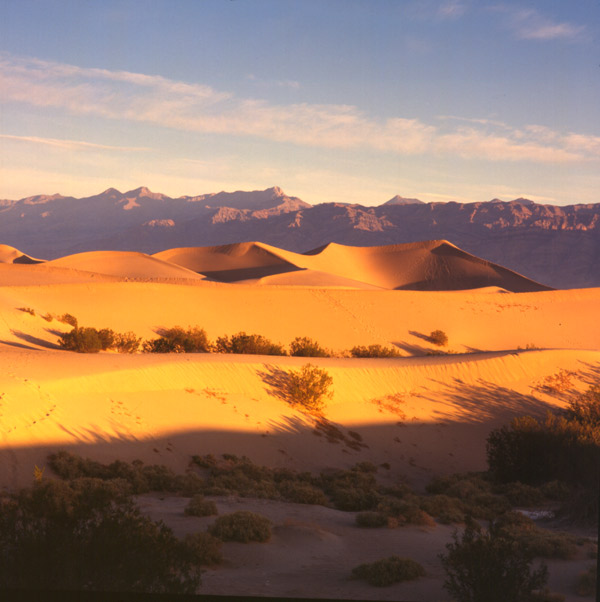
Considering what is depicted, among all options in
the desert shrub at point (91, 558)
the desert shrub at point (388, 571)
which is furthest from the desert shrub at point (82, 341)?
the desert shrub at point (388, 571)

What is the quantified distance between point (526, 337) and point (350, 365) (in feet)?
65.0

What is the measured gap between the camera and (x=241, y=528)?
827 cm

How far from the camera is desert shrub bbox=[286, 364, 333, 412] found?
17484 mm

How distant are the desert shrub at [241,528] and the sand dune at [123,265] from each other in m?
56.3

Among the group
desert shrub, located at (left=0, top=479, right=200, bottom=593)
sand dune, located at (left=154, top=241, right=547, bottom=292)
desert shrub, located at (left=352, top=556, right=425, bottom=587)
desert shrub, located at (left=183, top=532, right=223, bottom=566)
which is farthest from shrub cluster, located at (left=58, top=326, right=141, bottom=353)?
sand dune, located at (left=154, top=241, right=547, bottom=292)

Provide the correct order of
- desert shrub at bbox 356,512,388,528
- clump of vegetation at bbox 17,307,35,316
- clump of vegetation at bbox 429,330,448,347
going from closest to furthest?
desert shrub at bbox 356,512,388,528, clump of vegetation at bbox 17,307,35,316, clump of vegetation at bbox 429,330,448,347

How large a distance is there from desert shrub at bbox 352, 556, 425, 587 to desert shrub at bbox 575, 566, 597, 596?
1528mm

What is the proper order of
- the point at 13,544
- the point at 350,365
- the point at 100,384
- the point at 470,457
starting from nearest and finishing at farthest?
the point at 13,544
the point at 100,384
the point at 470,457
the point at 350,365

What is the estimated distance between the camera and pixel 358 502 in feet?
35.6

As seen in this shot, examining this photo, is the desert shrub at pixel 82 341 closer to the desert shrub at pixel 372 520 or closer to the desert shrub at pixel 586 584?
the desert shrub at pixel 372 520

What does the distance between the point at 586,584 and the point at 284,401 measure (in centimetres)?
1107

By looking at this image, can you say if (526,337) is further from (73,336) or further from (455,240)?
(455,240)

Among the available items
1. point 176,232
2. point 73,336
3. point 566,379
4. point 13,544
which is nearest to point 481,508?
point 13,544

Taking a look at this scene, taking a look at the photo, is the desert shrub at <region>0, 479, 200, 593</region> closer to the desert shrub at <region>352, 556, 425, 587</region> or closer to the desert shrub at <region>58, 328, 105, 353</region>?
the desert shrub at <region>352, 556, 425, 587</region>
